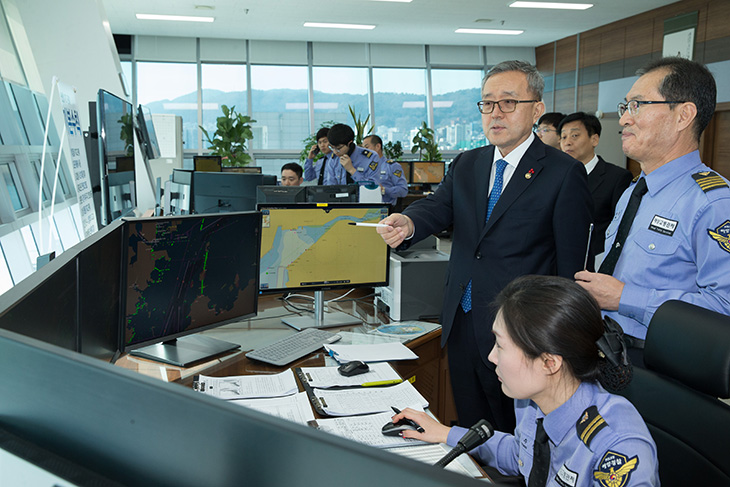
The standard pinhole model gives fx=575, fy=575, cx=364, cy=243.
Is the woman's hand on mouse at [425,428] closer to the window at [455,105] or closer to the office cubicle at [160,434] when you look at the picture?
the office cubicle at [160,434]

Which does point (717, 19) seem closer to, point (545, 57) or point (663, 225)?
point (545, 57)

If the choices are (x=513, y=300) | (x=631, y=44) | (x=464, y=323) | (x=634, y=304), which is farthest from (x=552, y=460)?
(x=631, y=44)

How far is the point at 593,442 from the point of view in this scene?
1.08 m

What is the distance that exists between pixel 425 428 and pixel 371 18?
8.97 metres

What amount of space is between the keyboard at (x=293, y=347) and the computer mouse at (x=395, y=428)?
0.54 m

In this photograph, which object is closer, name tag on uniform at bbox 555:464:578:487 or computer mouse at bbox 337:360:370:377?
name tag on uniform at bbox 555:464:578:487

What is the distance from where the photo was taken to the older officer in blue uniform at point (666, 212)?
1.49m

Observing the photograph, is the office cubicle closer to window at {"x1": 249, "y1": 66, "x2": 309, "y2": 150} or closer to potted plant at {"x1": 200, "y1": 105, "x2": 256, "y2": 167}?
potted plant at {"x1": 200, "y1": 105, "x2": 256, "y2": 167}

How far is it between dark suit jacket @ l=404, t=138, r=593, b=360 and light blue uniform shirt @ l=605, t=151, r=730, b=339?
215 millimetres

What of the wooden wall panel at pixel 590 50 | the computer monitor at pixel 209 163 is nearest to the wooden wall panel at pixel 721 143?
the wooden wall panel at pixel 590 50

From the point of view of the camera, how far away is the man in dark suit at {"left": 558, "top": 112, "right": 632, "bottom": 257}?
3.62 metres

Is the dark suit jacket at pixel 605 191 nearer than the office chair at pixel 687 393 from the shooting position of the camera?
No

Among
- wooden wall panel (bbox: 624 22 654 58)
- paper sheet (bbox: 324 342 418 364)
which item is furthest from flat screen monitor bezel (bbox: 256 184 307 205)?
wooden wall panel (bbox: 624 22 654 58)

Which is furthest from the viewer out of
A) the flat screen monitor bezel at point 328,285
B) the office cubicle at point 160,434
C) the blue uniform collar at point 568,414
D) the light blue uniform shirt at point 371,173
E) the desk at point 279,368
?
the light blue uniform shirt at point 371,173
